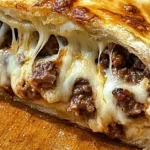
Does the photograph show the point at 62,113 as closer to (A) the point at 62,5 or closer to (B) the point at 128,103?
(B) the point at 128,103

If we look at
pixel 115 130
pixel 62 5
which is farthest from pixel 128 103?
pixel 62 5

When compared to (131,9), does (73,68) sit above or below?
below

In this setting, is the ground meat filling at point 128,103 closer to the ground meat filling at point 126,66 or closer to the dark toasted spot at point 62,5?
the ground meat filling at point 126,66

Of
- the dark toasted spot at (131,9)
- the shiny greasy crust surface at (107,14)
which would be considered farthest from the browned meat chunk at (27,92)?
the dark toasted spot at (131,9)

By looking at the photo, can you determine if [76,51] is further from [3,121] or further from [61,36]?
[3,121]

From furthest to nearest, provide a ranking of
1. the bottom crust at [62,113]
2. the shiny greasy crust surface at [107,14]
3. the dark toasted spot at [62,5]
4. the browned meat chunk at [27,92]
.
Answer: the browned meat chunk at [27,92]
the bottom crust at [62,113]
the dark toasted spot at [62,5]
the shiny greasy crust surface at [107,14]

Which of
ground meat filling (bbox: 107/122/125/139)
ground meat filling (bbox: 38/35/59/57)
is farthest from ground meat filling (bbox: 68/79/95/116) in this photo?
ground meat filling (bbox: 38/35/59/57)

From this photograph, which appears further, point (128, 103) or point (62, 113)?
point (62, 113)
